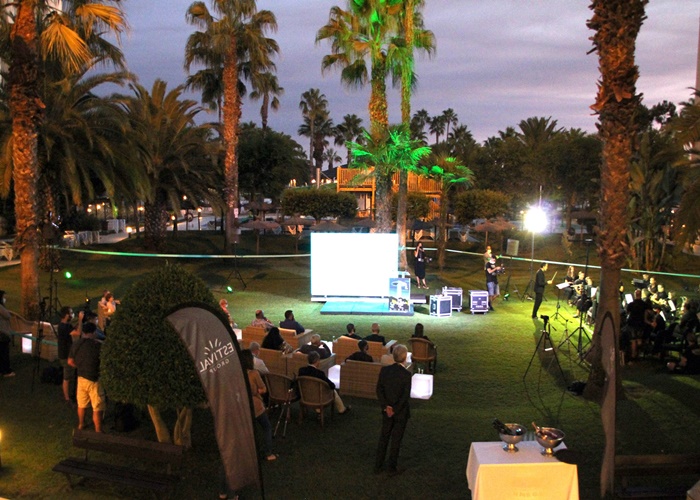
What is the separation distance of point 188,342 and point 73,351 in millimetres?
3980

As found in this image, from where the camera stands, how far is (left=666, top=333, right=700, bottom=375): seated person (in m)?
11.8

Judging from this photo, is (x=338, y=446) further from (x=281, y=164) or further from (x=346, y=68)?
(x=281, y=164)

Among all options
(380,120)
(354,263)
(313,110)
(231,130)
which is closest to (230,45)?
(231,130)

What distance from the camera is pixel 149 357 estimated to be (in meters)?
6.79

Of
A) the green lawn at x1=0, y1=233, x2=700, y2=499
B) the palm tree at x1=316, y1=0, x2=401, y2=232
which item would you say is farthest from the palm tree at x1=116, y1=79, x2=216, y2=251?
the green lawn at x1=0, y1=233, x2=700, y2=499

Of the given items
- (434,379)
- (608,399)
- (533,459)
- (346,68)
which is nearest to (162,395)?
(533,459)

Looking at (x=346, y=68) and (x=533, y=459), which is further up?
(x=346, y=68)

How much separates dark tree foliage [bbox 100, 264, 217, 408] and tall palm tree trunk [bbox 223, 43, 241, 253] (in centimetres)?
2305

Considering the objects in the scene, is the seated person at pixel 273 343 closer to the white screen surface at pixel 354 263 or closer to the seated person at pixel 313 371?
the seated person at pixel 313 371

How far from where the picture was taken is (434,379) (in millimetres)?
11906

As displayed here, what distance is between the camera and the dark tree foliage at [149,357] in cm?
679

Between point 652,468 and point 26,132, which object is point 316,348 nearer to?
point 652,468

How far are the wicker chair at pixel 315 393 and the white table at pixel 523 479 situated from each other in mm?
3357

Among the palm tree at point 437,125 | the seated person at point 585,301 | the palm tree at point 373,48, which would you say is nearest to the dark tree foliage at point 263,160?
the palm tree at point 373,48
